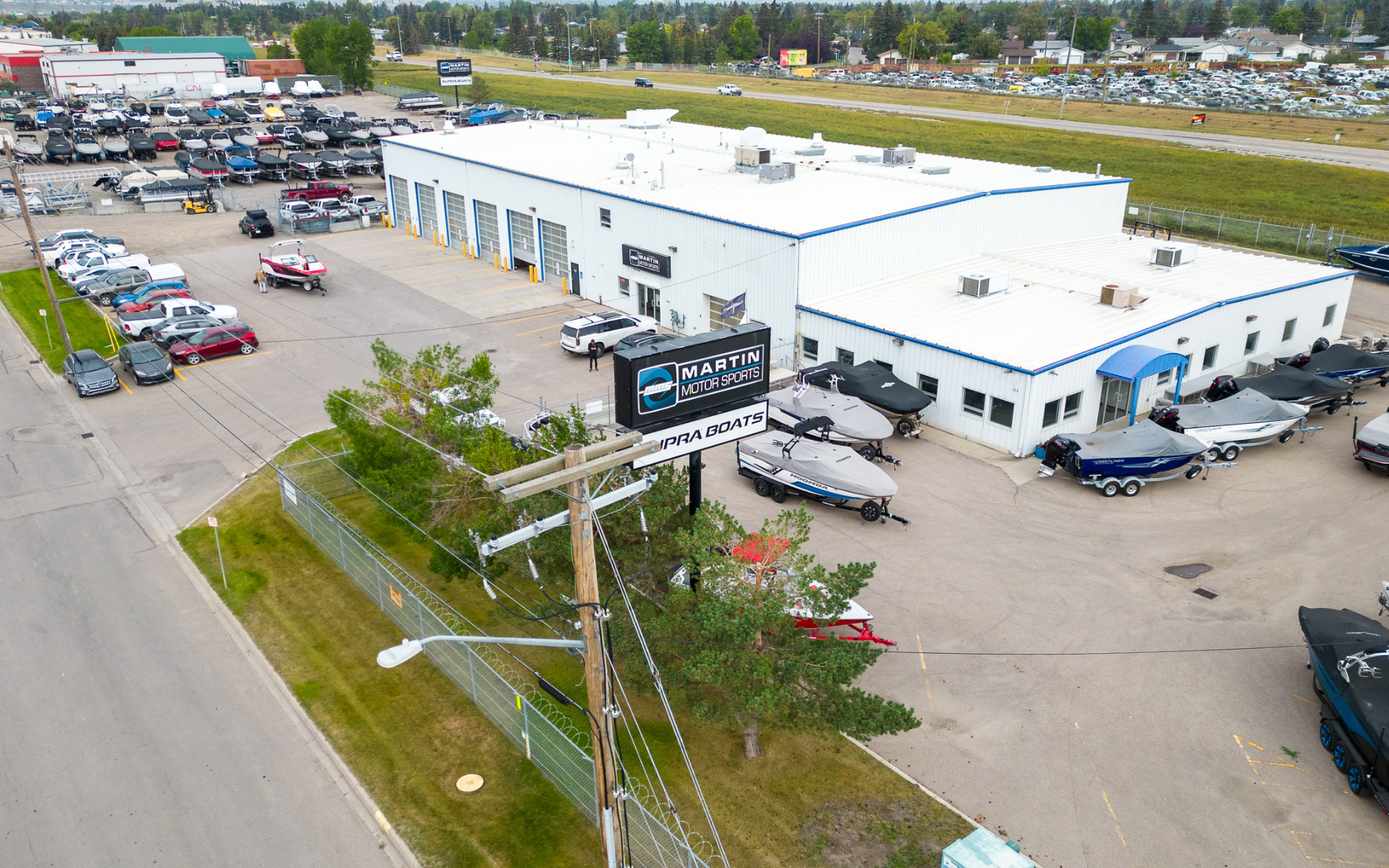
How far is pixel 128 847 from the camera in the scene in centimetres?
1515

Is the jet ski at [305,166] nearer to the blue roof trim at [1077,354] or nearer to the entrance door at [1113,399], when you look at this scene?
the blue roof trim at [1077,354]

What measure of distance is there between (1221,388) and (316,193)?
186 feet

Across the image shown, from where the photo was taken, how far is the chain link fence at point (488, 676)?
14609 millimetres

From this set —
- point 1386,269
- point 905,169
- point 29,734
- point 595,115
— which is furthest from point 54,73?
point 1386,269

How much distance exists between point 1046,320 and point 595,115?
290 feet

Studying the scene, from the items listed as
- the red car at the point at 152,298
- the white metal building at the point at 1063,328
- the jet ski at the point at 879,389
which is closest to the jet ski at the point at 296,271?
the red car at the point at 152,298

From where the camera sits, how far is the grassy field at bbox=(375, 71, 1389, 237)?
217 feet

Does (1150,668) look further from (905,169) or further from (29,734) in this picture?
(905,169)

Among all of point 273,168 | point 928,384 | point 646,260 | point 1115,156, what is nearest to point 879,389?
point 928,384

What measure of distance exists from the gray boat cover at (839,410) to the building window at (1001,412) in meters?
3.12

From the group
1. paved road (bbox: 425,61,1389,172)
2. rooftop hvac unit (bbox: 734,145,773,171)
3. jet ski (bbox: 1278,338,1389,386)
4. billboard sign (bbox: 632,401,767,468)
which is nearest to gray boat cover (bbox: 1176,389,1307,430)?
jet ski (bbox: 1278,338,1389,386)

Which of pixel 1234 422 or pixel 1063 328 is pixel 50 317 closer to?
pixel 1063 328

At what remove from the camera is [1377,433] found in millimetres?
27000

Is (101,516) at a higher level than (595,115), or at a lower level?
lower
